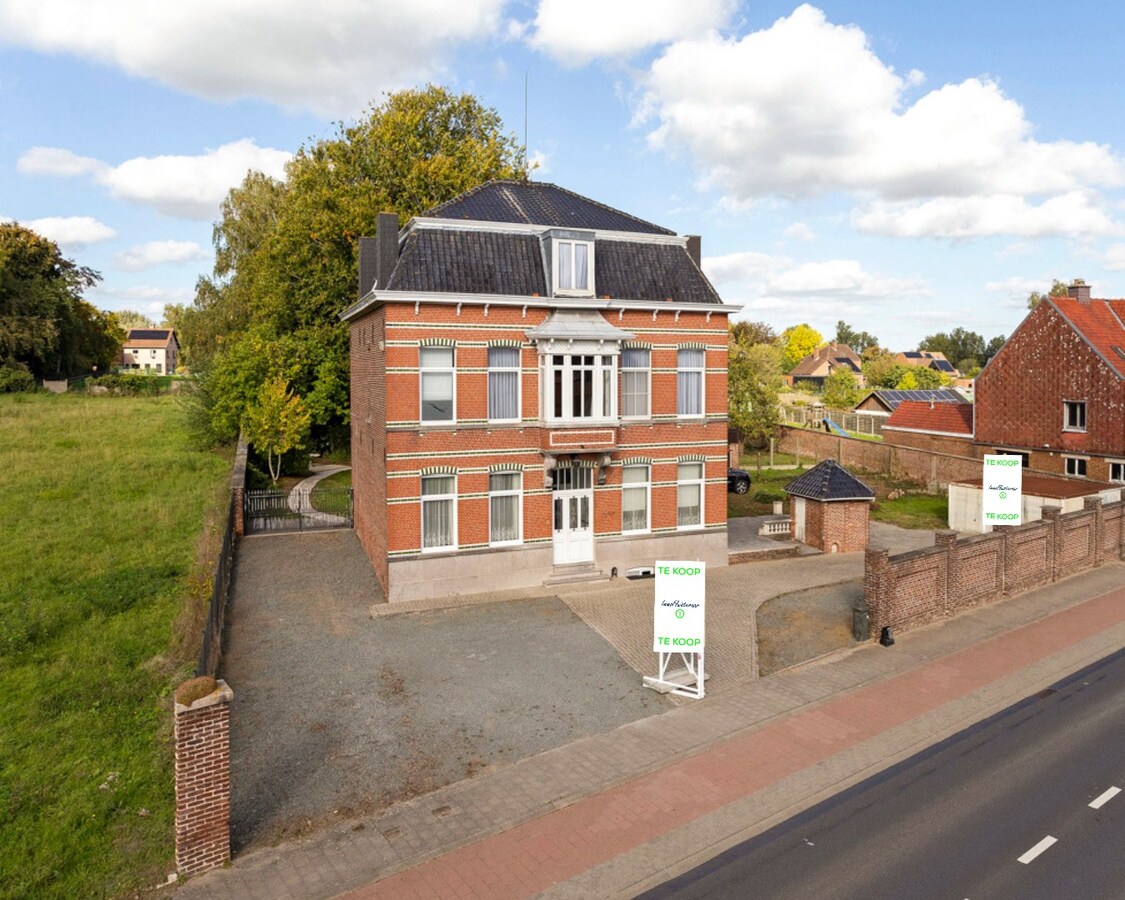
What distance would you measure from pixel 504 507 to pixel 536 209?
342 inches

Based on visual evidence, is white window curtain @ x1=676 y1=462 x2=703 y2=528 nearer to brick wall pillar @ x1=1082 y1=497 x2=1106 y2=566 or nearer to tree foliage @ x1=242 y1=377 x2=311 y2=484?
→ brick wall pillar @ x1=1082 y1=497 x2=1106 y2=566

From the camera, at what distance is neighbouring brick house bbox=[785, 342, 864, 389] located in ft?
382

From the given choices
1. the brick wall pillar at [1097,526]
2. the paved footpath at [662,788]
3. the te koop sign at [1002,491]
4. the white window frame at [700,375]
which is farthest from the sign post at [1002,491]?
the white window frame at [700,375]

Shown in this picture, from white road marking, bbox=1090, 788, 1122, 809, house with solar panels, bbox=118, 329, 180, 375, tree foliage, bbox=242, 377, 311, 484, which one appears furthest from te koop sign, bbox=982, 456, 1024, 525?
house with solar panels, bbox=118, 329, 180, 375

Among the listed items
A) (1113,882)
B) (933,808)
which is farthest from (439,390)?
(1113,882)

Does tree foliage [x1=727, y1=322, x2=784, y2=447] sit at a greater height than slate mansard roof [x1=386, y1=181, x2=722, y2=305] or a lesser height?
lesser

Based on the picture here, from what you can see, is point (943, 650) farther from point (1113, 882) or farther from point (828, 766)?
point (1113, 882)

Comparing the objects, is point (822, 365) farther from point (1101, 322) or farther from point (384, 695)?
point (384, 695)

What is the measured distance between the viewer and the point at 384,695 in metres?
14.2

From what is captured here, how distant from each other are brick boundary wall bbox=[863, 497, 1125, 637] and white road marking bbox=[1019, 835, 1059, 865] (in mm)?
7803

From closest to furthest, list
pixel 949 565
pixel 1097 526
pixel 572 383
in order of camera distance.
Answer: pixel 949 565
pixel 572 383
pixel 1097 526

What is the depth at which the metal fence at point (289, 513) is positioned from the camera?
27.9 metres

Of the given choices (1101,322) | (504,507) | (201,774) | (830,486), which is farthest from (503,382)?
(1101,322)

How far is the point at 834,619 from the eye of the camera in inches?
734
